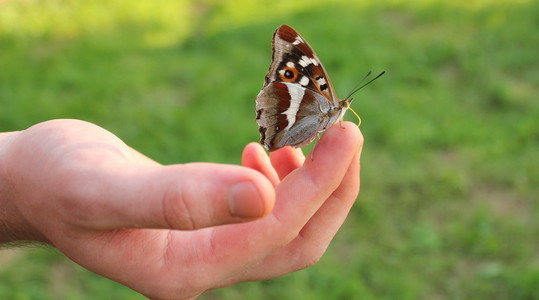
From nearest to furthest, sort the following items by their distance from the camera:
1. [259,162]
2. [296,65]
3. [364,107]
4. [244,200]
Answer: [244,200]
[259,162]
[296,65]
[364,107]

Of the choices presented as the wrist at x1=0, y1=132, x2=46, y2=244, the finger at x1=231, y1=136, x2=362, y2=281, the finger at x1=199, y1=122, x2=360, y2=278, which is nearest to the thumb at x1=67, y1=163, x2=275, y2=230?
the finger at x1=199, y1=122, x2=360, y2=278

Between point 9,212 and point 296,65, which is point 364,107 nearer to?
point 296,65

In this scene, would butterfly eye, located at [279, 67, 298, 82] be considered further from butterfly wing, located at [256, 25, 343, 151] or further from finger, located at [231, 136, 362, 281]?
finger, located at [231, 136, 362, 281]

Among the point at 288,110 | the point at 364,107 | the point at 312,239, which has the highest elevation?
the point at 288,110

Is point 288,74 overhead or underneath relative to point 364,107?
overhead

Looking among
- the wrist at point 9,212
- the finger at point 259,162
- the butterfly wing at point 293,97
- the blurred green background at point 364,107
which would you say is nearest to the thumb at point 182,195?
the wrist at point 9,212

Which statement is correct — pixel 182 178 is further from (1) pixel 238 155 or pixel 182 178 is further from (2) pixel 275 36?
(1) pixel 238 155

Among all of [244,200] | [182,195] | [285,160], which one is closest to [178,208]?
[182,195]
